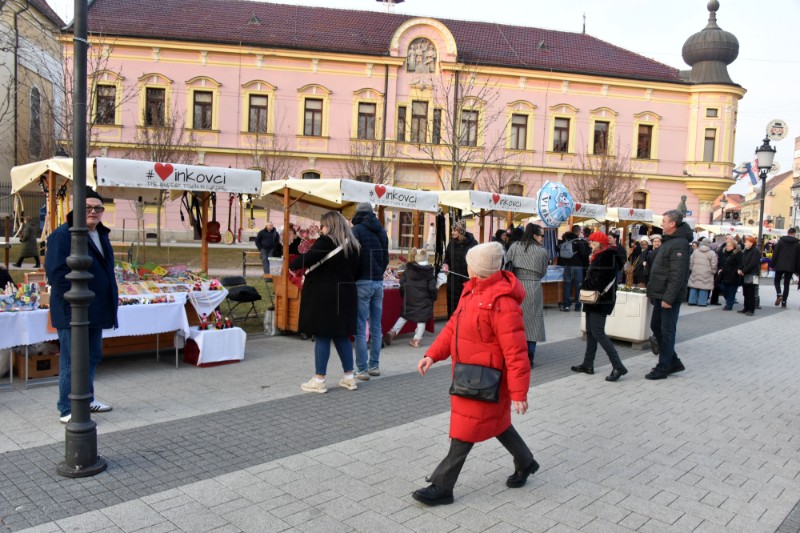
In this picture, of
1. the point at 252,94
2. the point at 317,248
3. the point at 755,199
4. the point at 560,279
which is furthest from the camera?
the point at 755,199

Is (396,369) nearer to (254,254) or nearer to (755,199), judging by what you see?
(254,254)

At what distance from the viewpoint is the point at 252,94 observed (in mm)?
34000

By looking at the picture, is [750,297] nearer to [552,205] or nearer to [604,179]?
[552,205]

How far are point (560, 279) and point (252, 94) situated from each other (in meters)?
23.9

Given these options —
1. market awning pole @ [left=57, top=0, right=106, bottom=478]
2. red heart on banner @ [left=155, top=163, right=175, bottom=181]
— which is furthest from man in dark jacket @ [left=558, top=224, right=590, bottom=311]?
market awning pole @ [left=57, top=0, right=106, bottom=478]

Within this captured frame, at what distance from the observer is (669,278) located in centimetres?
763

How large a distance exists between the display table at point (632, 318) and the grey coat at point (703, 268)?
7009 millimetres

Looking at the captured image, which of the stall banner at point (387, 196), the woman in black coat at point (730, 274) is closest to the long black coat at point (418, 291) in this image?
the stall banner at point (387, 196)

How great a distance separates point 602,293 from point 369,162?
27.4 meters

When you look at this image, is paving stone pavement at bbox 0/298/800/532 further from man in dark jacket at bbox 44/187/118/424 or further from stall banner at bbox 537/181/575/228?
stall banner at bbox 537/181/575/228

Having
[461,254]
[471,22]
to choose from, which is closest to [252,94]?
[471,22]

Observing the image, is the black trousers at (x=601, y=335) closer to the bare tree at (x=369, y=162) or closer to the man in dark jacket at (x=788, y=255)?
the man in dark jacket at (x=788, y=255)

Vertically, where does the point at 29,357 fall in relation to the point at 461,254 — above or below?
below

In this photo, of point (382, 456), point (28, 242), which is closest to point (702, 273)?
point (382, 456)
